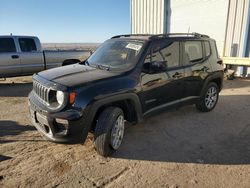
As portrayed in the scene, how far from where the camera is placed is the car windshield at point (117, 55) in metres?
4.16

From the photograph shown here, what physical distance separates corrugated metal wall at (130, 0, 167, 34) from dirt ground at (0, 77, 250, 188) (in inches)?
376

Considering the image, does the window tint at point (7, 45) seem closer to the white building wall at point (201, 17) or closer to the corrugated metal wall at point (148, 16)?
the white building wall at point (201, 17)

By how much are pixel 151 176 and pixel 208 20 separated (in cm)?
1008

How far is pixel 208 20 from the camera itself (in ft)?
37.4

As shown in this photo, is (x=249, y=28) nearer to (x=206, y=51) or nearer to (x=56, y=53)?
(x=206, y=51)

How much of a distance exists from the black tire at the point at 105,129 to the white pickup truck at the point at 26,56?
6.55 meters

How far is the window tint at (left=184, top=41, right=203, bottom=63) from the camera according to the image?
5.04 m

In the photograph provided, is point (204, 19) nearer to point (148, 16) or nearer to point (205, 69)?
point (148, 16)

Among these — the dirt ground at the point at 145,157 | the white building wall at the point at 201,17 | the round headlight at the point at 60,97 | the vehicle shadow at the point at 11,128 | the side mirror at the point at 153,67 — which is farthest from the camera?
the white building wall at the point at 201,17

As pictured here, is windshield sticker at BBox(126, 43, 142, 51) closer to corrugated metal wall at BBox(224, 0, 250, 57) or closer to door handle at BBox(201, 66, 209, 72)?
door handle at BBox(201, 66, 209, 72)

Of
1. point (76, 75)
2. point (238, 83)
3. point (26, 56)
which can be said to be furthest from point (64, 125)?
point (238, 83)

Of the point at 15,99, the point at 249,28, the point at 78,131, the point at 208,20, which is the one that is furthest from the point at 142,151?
the point at 208,20

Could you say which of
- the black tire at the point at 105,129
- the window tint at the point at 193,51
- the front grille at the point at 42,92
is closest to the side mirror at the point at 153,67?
the black tire at the point at 105,129

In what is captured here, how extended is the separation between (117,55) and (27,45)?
609 cm
